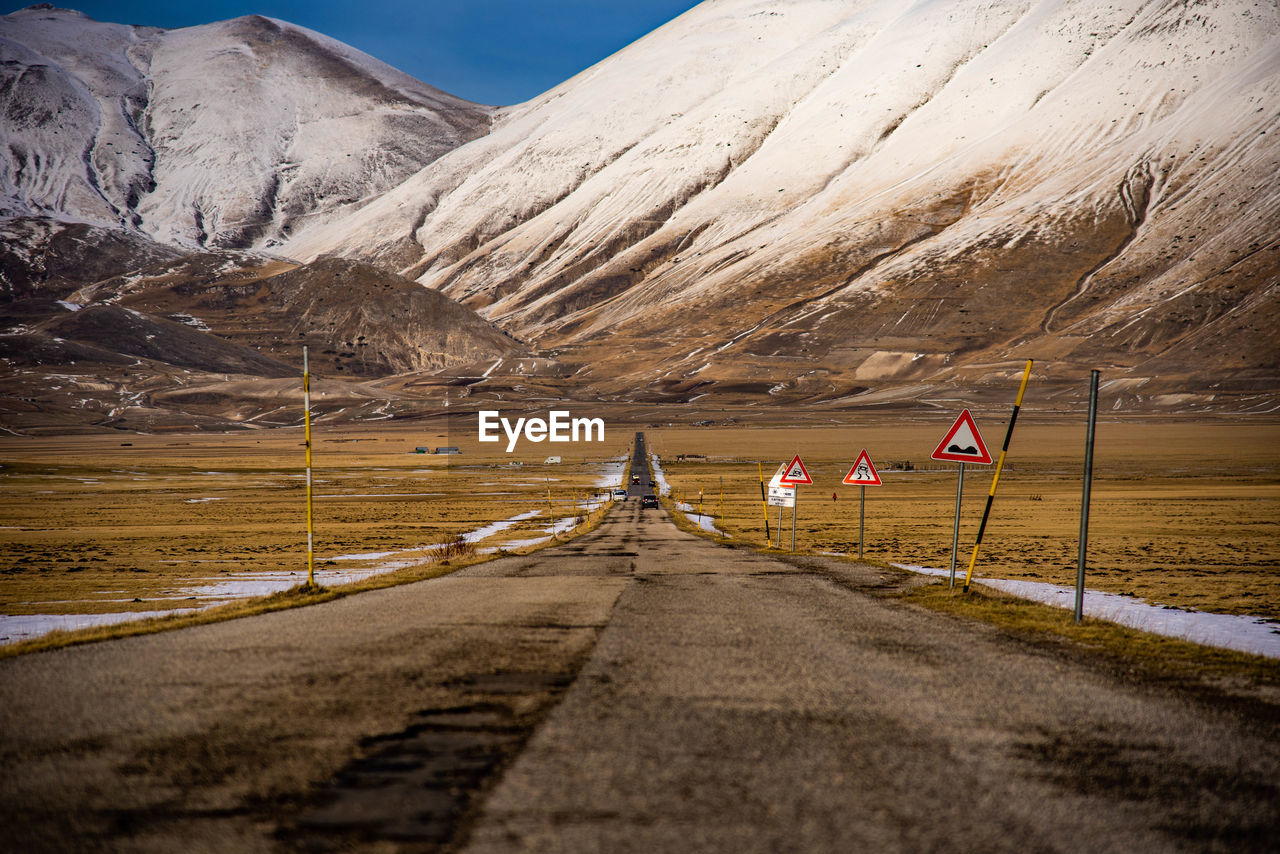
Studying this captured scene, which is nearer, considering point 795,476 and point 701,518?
point 795,476

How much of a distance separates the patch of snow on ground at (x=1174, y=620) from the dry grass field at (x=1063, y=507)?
1142mm

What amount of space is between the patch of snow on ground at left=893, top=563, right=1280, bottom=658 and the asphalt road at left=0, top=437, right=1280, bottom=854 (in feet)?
18.0

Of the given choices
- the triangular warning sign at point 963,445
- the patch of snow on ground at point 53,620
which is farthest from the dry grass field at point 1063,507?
the patch of snow on ground at point 53,620

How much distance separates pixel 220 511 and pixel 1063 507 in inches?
1906

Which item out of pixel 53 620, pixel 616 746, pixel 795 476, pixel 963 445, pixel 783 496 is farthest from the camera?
pixel 783 496

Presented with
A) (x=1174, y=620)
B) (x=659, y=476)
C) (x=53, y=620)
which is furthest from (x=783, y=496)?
(x=659, y=476)

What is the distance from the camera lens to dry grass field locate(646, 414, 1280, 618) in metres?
25.9

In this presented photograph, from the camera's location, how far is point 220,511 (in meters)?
53.2

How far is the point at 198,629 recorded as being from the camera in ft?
34.2

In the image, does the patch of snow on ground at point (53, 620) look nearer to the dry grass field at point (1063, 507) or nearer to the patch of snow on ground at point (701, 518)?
the dry grass field at point (1063, 507)

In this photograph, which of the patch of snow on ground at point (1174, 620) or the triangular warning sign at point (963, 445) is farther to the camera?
the triangular warning sign at point (963, 445)

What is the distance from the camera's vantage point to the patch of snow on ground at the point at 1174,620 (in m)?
13.3

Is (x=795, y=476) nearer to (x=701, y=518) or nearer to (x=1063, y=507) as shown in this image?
(x=701, y=518)

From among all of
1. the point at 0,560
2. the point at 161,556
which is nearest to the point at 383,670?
the point at 161,556
